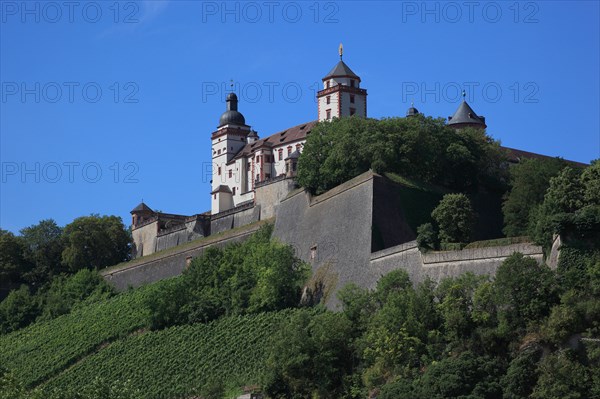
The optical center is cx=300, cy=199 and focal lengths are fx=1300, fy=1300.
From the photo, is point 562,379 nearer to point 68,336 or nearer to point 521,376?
point 521,376

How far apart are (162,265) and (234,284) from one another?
15.4 metres

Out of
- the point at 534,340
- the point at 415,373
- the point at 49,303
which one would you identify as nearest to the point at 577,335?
the point at 534,340

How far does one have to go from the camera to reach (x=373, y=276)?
57.0 meters

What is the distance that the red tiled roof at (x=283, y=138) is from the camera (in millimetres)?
85188

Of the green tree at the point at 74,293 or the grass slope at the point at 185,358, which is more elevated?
the green tree at the point at 74,293

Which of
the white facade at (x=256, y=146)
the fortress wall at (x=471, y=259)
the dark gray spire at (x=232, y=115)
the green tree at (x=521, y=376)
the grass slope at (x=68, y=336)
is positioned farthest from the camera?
the dark gray spire at (x=232, y=115)

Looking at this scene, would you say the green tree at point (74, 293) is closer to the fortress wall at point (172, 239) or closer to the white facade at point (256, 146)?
Answer: the fortress wall at point (172, 239)

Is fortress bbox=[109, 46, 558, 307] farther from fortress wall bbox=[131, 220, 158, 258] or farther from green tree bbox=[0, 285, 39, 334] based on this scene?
green tree bbox=[0, 285, 39, 334]

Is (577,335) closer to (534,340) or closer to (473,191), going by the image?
(534,340)

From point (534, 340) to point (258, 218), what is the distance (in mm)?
35831

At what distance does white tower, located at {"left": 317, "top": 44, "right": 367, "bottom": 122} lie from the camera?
82750 mm

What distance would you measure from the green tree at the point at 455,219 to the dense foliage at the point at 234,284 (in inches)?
315

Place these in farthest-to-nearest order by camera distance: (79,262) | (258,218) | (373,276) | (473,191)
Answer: (79,262) → (258,218) → (473,191) → (373,276)

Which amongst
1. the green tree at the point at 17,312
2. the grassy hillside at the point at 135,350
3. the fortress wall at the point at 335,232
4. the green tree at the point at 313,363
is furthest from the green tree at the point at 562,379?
the green tree at the point at 17,312
